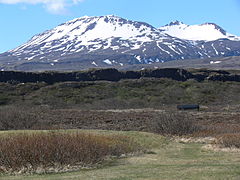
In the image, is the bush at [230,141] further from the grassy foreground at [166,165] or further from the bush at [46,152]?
the bush at [46,152]

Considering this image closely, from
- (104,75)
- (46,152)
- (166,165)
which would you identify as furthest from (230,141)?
(104,75)

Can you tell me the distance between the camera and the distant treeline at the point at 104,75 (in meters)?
94.4

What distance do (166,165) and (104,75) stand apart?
83.3 meters

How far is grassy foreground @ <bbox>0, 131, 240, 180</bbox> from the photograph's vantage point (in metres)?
16.4

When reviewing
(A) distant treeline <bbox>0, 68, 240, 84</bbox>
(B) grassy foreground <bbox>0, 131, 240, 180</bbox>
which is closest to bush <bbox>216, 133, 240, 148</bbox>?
(B) grassy foreground <bbox>0, 131, 240, 180</bbox>

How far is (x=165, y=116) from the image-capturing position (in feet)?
116

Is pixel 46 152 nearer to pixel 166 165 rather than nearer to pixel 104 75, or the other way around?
pixel 166 165

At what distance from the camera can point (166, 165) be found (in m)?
20.0

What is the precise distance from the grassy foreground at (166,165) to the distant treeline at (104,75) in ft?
215

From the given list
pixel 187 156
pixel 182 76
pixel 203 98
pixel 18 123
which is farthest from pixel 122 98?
pixel 187 156

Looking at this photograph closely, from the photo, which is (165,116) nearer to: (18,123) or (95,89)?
(18,123)

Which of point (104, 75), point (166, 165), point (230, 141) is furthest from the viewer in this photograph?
point (104, 75)

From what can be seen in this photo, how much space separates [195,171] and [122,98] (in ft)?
200

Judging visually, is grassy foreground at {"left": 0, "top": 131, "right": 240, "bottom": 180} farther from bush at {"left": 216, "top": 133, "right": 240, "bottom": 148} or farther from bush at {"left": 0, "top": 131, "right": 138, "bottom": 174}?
bush at {"left": 216, "top": 133, "right": 240, "bottom": 148}
